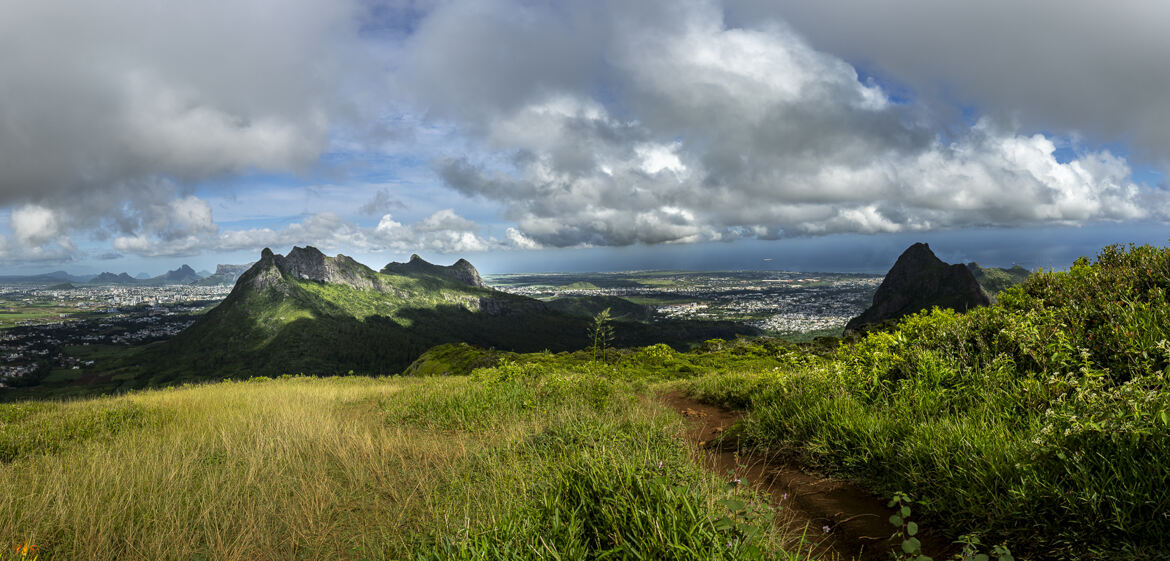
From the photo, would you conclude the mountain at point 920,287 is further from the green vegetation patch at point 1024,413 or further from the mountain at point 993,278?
the green vegetation patch at point 1024,413

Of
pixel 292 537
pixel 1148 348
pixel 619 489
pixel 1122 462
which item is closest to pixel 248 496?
pixel 292 537

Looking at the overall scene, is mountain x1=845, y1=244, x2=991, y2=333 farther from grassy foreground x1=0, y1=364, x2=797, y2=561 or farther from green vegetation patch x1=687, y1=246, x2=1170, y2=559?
grassy foreground x1=0, y1=364, x2=797, y2=561

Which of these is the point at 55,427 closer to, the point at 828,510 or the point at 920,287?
the point at 828,510

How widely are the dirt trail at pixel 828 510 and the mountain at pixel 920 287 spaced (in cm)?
12179

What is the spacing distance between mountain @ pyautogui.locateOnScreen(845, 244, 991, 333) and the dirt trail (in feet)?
400

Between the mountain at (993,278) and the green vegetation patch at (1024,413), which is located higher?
the green vegetation patch at (1024,413)

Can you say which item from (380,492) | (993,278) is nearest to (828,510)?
(380,492)

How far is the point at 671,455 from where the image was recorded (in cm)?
451

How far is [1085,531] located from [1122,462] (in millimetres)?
633

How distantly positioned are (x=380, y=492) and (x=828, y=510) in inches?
169

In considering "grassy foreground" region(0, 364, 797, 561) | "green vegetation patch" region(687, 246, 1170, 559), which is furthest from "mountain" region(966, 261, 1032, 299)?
"grassy foreground" region(0, 364, 797, 561)

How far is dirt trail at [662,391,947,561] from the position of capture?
3475 mm

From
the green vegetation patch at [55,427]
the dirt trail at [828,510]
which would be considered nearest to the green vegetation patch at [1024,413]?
the dirt trail at [828,510]

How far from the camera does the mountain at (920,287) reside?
115m
